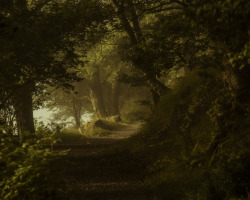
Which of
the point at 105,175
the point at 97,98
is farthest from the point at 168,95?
the point at 97,98

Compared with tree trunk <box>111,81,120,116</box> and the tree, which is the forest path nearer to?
the tree

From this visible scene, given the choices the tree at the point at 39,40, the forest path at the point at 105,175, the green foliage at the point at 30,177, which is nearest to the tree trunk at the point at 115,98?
the forest path at the point at 105,175

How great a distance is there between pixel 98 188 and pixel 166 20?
5.68 metres

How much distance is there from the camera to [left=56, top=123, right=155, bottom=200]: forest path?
920 centimetres

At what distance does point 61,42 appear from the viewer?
506 inches

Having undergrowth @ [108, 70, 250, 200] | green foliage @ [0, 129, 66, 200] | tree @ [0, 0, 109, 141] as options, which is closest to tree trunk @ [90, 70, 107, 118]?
undergrowth @ [108, 70, 250, 200]

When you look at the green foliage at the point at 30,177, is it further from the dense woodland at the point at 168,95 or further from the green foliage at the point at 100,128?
the green foliage at the point at 100,128

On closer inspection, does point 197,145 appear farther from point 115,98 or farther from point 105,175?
point 115,98

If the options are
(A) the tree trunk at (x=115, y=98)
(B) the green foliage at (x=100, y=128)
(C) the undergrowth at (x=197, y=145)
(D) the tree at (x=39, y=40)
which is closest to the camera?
(C) the undergrowth at (x=197, y=145)

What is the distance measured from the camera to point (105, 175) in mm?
11945

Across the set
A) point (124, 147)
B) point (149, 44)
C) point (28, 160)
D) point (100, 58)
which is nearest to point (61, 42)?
point (149, 44)

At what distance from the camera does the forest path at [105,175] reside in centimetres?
920

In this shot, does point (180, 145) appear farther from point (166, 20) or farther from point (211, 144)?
point (166, 20)

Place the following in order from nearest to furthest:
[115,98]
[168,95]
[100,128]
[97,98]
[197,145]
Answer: [197,145]
[168,95]
[100,128]
[97,98]
[115,98]
